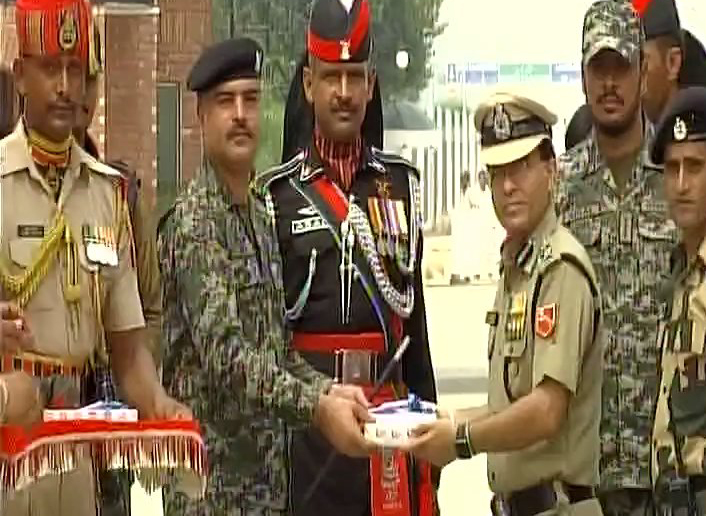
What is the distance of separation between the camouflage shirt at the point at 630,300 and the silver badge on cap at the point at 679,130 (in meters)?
0.31

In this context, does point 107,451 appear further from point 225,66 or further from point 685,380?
point 685,380

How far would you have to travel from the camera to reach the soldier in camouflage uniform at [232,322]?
3467mm

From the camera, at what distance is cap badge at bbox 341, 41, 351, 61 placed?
3.67m

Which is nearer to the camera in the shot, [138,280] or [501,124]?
[501,124]

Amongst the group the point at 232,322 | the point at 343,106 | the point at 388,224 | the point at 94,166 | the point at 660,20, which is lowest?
the point at 232,322

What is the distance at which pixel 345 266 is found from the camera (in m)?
3.71

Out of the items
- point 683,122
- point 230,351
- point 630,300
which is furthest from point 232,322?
point 683,122

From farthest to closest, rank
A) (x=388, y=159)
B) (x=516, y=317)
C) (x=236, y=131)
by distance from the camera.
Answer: (x=388, y=159), (x=236, y=131), (x=516, y=317)

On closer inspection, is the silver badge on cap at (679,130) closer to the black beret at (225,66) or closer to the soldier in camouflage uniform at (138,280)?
the black beret at (225,66)

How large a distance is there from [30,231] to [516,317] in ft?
3.25

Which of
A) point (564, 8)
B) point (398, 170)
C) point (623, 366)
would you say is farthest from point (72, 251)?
point (564, 8)

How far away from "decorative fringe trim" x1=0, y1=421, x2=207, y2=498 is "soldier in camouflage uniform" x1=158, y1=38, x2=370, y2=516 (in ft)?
1.10

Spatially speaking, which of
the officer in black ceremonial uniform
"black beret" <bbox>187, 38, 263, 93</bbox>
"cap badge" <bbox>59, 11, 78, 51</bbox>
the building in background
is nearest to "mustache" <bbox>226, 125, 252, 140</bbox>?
"black beret" <bbox>187, 38, 263, 93</bbox>

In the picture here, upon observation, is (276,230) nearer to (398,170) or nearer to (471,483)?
(398,170)
